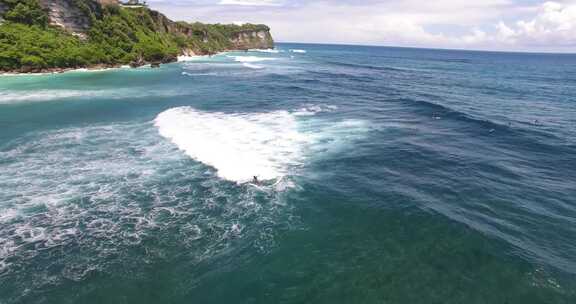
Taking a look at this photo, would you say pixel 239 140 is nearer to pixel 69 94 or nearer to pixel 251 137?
pixel 251 137

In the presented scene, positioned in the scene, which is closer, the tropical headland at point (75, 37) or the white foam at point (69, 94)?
the white foam at point (69, 94)

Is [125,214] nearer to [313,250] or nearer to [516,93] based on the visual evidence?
[313,250]

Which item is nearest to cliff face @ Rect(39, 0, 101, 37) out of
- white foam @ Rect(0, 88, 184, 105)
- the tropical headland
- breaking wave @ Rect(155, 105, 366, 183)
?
the tropical headland

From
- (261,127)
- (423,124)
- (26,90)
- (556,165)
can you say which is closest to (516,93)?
(423,124)

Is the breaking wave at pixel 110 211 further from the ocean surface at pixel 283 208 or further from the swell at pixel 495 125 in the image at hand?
the swell at pixel 495 125

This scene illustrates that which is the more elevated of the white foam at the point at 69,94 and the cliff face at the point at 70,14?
the cliff face at the point at 70,14

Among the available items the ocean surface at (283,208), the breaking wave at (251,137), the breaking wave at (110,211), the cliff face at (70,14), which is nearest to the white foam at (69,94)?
the ocean surface at (283,208)
